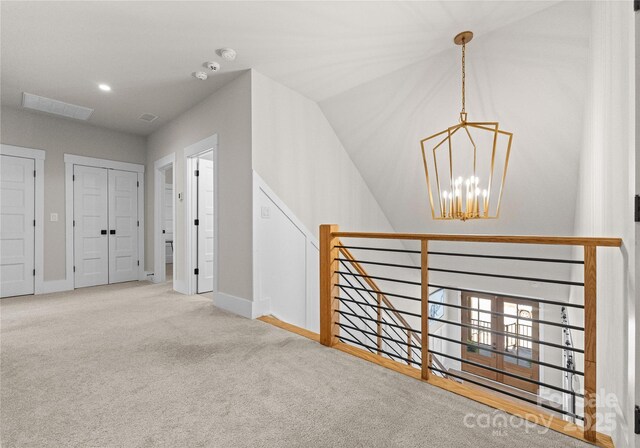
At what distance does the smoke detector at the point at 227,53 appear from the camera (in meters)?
2.83

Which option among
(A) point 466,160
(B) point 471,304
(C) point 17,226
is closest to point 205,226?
(C) point 17,226

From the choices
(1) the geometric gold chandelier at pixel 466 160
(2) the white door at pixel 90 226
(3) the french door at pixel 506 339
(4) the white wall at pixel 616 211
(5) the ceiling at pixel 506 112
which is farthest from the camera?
(3) the french door at pixel 506 339

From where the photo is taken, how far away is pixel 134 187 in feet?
17.6

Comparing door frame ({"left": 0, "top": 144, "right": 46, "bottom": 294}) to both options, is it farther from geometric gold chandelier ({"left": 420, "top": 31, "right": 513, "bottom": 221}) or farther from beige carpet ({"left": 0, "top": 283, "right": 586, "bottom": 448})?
geometric gold chandelier ({"left": 420, "top": 31, "right": 513, "bottom": 221})

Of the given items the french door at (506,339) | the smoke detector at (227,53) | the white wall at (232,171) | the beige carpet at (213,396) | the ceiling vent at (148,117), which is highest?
the smoke detector at (227,53)

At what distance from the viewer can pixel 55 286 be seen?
4512mm

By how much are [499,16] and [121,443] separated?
145 inches

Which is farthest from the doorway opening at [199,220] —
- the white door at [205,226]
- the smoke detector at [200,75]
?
the smoke detector at [200,75]

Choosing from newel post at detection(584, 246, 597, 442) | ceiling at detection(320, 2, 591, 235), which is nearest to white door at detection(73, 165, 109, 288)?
ceiling at detection(320, 2, 591, 235)

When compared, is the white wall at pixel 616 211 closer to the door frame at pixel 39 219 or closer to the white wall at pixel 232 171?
the white wall at pixel 232 171

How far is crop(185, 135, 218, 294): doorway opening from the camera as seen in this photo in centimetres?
432

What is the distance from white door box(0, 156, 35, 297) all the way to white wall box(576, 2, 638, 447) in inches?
242

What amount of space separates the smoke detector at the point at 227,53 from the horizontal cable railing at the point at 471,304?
1.91m

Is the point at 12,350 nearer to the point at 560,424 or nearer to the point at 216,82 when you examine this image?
the point at 216,82
